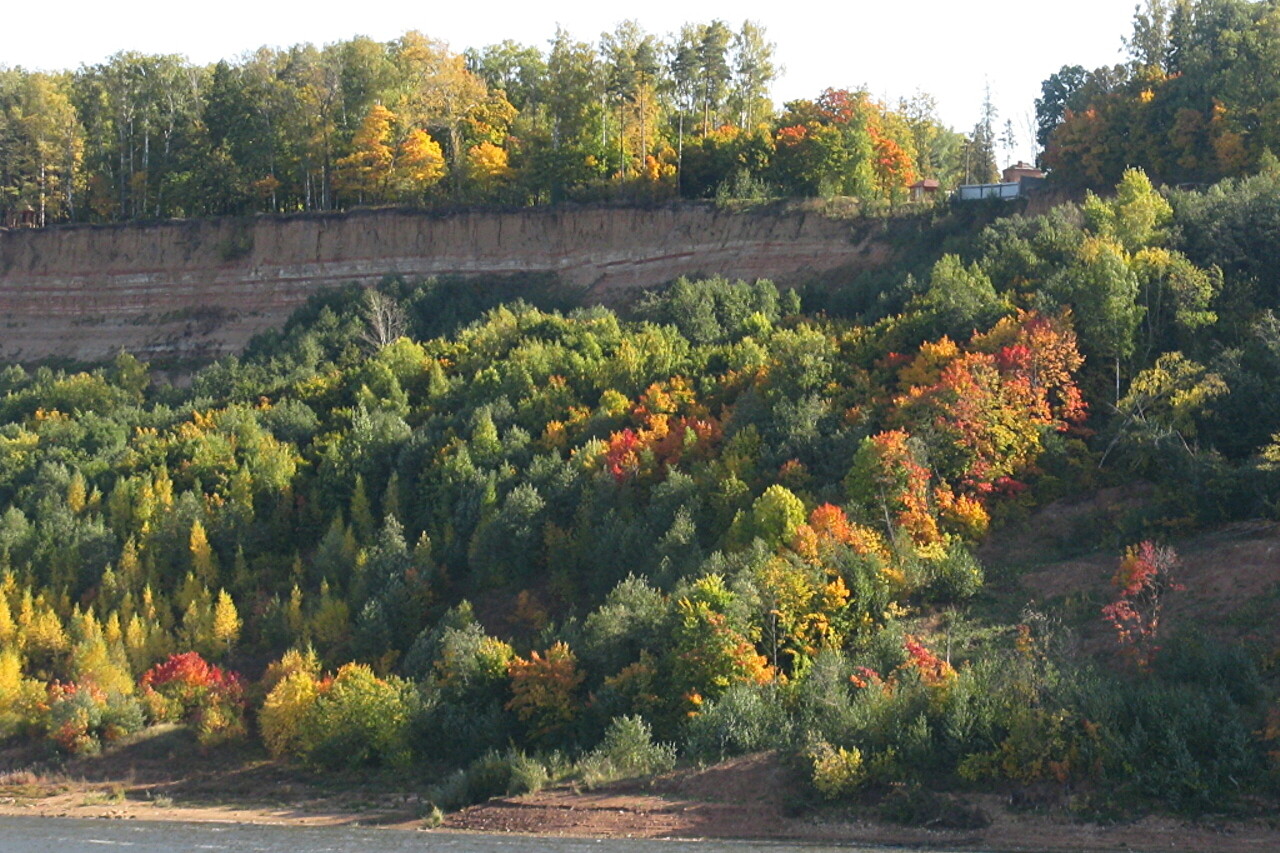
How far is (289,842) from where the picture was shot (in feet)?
92.4

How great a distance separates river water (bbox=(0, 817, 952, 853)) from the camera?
26.7m

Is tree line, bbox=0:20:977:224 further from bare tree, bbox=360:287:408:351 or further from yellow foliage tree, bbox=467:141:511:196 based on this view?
bare tree, bbox=360:287:408:351

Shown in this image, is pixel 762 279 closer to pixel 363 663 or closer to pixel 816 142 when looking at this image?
pixel 816 142

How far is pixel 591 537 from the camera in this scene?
3831 centimetres

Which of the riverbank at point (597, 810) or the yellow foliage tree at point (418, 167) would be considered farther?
the yellow foliage tree at point (418, 167)

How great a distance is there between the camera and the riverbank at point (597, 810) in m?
25.1

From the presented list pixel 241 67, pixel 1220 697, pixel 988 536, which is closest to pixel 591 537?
pixel 988 536

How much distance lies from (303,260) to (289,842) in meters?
39.8

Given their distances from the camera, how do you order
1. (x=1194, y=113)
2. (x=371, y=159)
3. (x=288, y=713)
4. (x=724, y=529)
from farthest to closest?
→ (x=371, y=159) → (x=1194, y=113) → (x=724, y=529) → (x=288, y=713)

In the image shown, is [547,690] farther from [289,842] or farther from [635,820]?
[289,842]

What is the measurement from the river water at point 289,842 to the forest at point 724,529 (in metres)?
1.67

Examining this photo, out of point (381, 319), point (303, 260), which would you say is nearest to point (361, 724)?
point (381, 319)

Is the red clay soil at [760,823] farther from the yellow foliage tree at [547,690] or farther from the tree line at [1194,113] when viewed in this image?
the tree line at [1194,113]

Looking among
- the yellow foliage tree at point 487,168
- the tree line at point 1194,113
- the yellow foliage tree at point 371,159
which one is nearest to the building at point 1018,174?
the tree line at point 1194,113
